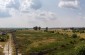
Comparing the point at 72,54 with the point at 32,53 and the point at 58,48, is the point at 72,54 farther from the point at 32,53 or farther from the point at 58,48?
the point at 58,48

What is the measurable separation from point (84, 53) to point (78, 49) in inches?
53.5

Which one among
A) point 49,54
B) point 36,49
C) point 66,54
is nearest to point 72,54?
point 66,54

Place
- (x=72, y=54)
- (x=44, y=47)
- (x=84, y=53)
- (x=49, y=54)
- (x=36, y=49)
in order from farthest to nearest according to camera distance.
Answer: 1. (x=44, y=47)
2. (x=36, y=49)
3. (x=49, y=54)
4. (x=72, y=54)
5. (x=84, y=53)

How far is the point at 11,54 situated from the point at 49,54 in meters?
9.45

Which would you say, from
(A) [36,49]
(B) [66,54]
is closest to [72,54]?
(B) [66,54]

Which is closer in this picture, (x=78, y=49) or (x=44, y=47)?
(x=78, y=49)

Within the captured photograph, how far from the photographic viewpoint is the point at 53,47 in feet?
231

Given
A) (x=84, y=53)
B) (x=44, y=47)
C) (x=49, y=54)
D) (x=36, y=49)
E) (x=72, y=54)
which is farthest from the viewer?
(x=44, y=47)

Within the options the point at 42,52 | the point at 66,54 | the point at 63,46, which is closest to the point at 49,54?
the point at 42,52

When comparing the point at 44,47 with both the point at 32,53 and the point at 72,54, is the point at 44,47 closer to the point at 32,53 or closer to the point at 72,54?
the point at 32,53

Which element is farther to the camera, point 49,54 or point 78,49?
point 49,54

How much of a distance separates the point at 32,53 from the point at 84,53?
55.5 feet

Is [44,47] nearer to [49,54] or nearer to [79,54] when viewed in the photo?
[49,54]

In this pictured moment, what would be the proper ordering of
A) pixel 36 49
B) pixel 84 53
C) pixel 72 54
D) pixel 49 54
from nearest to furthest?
pixel 84 53
pixel 72 54
pixel 49 54
pixel 36 49
